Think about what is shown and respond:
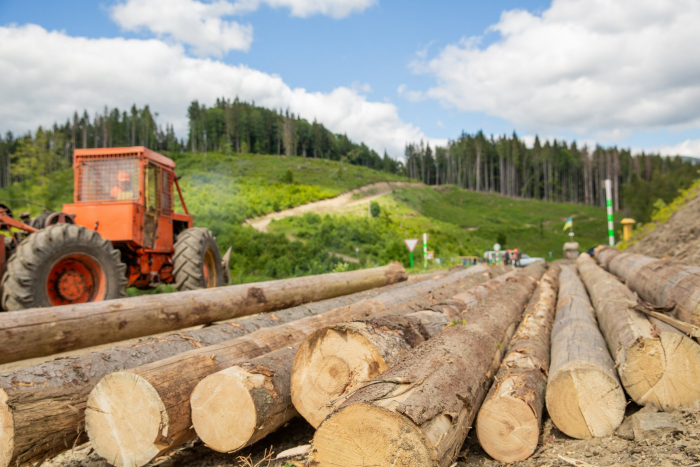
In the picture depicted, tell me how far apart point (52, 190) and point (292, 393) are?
4446 centimetres

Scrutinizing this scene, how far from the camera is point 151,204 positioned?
797 cm

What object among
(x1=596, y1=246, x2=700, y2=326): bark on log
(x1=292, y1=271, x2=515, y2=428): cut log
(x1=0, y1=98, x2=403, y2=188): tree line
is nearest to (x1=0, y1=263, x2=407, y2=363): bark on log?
(x1=292, y1=271, x2=515, y2=428): cut log

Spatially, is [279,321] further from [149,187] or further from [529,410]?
[149,187]

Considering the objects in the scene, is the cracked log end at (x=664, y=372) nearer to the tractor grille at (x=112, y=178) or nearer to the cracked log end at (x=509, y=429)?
the cracked log end at (x=509, y=429)

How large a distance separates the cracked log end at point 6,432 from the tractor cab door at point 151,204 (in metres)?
5.37

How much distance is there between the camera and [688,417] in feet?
10.0

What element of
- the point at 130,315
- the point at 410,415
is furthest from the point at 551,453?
the point at 130,315

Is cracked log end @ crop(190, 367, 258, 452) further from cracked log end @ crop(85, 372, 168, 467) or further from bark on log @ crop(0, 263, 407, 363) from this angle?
bark on log @ crop(0, 263, 407, 363)

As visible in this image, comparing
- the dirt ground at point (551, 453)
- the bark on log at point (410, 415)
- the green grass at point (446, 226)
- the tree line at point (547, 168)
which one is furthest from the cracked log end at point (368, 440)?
the tree line at point (547, 168)

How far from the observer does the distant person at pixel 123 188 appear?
25.0 feet

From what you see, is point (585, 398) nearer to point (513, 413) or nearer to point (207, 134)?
point (513, 413)

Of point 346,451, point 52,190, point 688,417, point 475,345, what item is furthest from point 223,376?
point 52,190

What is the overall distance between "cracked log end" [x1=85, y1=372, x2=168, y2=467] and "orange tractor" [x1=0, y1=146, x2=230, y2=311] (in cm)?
339

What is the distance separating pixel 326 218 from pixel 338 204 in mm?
13802
